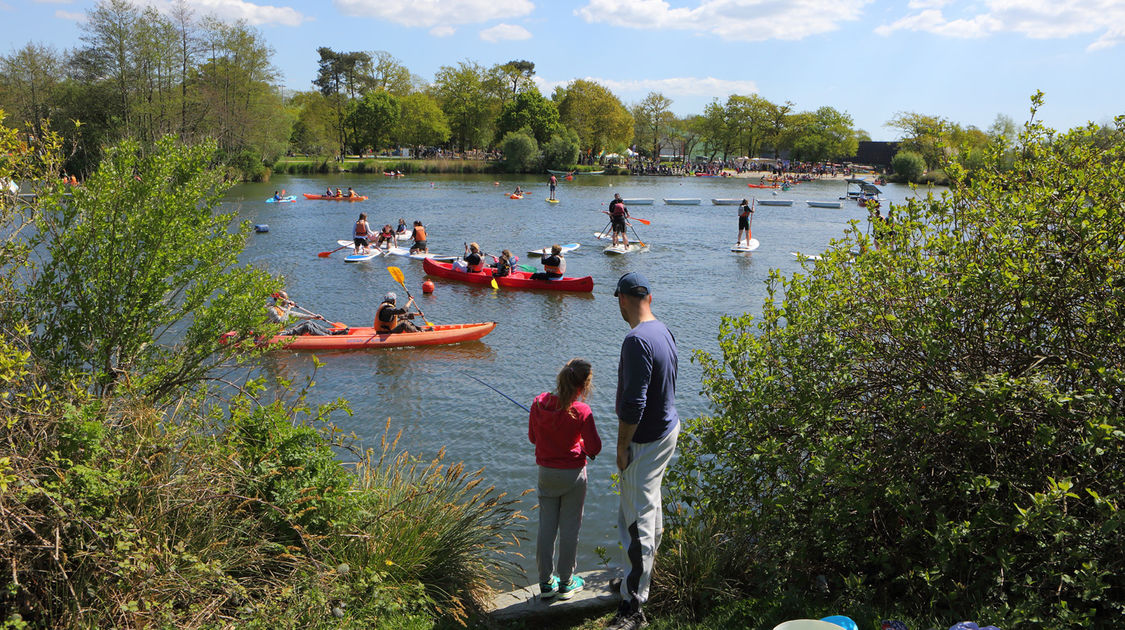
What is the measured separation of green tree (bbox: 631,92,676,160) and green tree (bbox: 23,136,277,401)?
96111 mm

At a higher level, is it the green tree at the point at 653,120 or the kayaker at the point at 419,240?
the green tree at the point at 653,120

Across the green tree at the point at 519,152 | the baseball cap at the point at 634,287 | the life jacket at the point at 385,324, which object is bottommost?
the life jacket at the point at 385,324

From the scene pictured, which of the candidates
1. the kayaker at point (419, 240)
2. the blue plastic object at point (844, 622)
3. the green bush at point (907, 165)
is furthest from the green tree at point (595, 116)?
the blue plastic object at point (844, 622)

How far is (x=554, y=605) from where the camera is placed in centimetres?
439

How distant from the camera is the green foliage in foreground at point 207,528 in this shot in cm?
345

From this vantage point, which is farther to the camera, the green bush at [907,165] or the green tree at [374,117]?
the green tree at [374,117]

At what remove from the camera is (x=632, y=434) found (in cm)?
391

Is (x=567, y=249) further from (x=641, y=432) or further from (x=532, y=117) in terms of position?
(x=532, y=117)

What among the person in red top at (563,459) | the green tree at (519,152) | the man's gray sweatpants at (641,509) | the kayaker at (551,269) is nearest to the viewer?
the man's gray sweatpants at (641,509)

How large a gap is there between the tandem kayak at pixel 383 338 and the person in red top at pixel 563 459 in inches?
360

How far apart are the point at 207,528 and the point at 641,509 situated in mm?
2434

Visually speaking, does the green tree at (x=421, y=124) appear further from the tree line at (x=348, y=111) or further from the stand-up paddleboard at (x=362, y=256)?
the stand-up paddleboard at (x=362, y=256)

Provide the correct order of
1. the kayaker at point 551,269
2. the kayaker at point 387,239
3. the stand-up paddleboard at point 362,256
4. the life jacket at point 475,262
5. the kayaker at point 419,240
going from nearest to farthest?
the kayaker at point 551,269 < the life jacket at point 475,262 < the stand-up paddleboard at point 362,256 < the kayaker at point 419,240 < the kayaker at point 387,239

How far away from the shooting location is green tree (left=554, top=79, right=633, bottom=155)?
87062 millimetres
